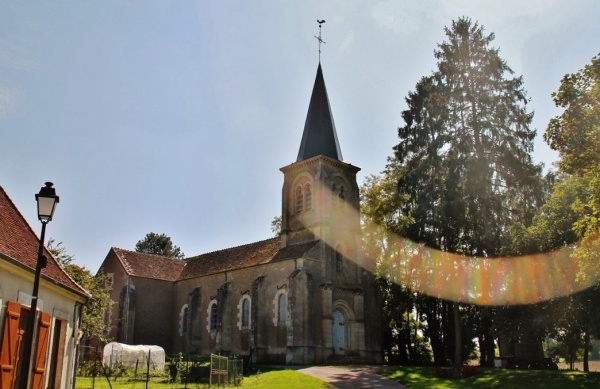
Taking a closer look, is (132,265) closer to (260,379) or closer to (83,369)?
(83,369)

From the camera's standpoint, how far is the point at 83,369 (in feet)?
86.7

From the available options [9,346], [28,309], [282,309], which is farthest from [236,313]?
[9,346]

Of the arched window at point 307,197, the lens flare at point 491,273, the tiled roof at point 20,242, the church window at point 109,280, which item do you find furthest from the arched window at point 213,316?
the tiled roof at point 20,242

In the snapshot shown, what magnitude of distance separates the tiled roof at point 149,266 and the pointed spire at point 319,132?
15.4m

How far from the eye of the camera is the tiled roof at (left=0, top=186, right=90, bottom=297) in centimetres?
1175

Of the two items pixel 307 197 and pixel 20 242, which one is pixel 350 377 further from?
pixel 20 242

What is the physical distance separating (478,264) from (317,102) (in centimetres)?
1823

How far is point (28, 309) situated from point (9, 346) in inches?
46.3

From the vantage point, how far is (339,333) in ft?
113

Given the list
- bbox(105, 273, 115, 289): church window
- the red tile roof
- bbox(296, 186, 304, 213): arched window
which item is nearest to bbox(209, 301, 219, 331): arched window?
the red tile roof

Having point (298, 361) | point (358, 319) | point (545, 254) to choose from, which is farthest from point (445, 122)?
point (298, 361)

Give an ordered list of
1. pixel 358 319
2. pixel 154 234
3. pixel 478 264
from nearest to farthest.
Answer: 1. pixel 478 264
2. pixel 358 319
3. pixel 154 234

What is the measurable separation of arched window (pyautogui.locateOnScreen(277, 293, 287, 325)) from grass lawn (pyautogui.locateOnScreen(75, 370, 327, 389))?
24.9ft

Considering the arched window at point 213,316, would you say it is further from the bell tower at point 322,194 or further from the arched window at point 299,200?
the arched window at point 299,200
